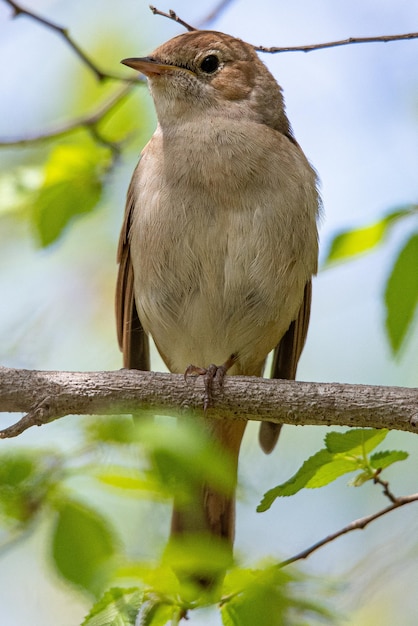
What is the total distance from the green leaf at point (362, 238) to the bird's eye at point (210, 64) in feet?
4.78

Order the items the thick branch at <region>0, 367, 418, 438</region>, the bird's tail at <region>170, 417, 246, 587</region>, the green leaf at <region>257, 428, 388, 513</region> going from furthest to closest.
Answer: the bird's tail at <region>170, 417, 246, 587</region>
the thick branch at <region>0, 367, 418, 438</region>
the green leaf at <region>257, 428, 388, 513</region>

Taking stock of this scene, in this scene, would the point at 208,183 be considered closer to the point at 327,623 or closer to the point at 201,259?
the point at 201,259

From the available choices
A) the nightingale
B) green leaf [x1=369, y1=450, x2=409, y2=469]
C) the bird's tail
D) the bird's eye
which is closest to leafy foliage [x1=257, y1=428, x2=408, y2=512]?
green leaf [x1=369, y1=450, x2=409, y2=469]

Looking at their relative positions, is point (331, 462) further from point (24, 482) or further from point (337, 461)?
point (24, 482)

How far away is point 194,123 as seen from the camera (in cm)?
459

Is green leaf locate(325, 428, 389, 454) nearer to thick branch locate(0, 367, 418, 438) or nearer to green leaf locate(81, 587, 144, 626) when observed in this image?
thick branch locate(0, 367, 418, 438)

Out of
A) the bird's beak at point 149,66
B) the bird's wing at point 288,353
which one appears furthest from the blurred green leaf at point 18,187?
the bird's wing at point 288,353

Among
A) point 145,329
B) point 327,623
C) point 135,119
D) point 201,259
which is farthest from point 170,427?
point 135,119

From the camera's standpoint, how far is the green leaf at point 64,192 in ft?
13.8

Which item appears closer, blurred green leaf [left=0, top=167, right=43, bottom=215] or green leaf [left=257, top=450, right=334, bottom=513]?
green leaf [left=257, top=450, right=334, bottom=513]

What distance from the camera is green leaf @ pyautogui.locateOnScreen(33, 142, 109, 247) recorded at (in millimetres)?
4211

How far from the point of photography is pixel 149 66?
4.43m

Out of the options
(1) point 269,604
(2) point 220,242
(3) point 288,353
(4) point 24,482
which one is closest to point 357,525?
(1) point 269,604

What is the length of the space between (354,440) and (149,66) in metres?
2.39
